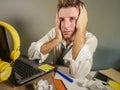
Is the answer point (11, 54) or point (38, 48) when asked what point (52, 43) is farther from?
point (11, 54)

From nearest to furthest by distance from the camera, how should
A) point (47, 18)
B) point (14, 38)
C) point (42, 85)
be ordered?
point (14, 38) < point (42, 85) < point (47, 18)

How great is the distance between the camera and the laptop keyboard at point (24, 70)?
3.25 ft

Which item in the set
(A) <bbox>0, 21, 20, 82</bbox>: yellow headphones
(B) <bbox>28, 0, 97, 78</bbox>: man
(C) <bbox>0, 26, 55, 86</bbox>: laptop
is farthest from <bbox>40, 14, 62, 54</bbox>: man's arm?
(A) <bbox>0, 21, 20, 82</bbox>: yellow headphones

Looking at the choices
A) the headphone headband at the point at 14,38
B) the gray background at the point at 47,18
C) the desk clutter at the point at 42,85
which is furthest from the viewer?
the gray background at the point at 47,18

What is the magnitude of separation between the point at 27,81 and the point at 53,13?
390 millimetres

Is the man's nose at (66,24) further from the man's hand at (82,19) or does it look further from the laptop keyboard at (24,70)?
the laptop keyboard at (24,70)

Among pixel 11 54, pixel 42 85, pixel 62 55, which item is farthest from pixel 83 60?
pixel 11 54

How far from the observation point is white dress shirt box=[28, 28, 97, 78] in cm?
99

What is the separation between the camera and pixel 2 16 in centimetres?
102

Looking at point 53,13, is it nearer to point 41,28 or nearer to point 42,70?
point 41,28

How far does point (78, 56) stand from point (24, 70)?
0.31m

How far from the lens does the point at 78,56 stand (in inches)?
38.4

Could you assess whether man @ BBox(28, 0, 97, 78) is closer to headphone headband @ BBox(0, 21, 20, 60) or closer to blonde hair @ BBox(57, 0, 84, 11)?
blonde hair @ BBox(57, 0, 84, 11)

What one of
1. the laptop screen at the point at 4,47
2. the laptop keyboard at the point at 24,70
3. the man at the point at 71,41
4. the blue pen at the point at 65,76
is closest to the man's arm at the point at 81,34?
the man at the point at 71,41
